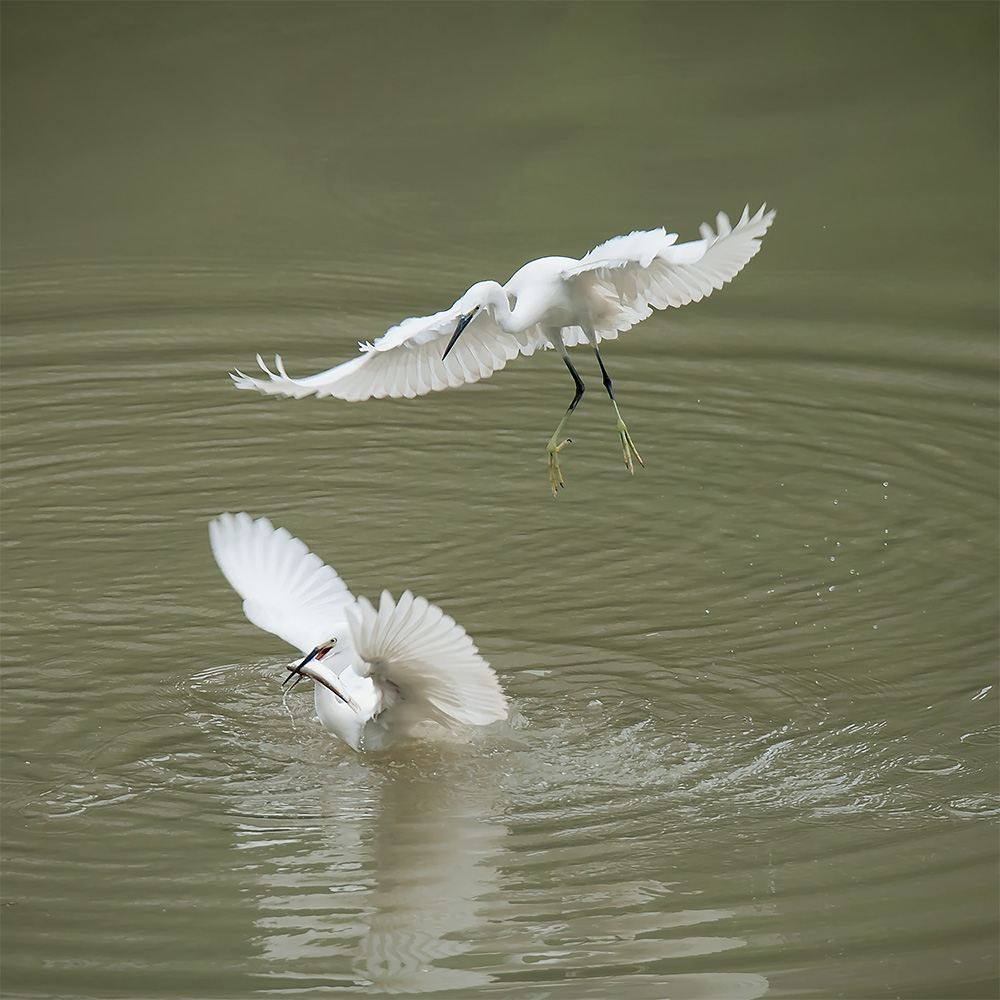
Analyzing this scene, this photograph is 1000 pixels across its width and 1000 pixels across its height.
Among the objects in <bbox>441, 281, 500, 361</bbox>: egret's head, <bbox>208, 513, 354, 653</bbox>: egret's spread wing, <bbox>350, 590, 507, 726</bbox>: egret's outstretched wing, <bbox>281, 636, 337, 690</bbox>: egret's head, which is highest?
<bbox>441, 281, 500, 361</bbox>: egret's head

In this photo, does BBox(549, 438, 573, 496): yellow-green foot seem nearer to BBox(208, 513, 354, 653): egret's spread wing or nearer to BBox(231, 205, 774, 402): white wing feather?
BBox(231, 205, 774, 402): white wing feather

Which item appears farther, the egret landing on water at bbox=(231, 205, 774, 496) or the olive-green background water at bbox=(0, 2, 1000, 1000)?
the egret landing on water at bbox=(231, 205, 774, 496)

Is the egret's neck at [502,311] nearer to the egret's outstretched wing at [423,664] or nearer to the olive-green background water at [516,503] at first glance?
the egret's outstretched wing at [423,664]

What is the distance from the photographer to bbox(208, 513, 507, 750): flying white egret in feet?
14.1

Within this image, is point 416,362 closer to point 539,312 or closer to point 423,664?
point 539,312

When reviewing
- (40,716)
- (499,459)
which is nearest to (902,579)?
(499,459)

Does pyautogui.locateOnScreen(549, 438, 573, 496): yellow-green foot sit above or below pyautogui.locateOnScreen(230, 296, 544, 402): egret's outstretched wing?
below

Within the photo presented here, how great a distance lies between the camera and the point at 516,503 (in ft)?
21.4

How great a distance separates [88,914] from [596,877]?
3.89ft

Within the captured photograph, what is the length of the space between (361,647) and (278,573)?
2.64ft

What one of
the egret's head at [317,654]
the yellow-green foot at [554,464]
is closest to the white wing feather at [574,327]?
the yellow-green foot at [554,464]

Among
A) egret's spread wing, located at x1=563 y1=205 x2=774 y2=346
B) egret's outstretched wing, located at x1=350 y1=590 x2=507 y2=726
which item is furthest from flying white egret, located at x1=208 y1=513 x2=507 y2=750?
egret's spread wing, located at x1=563 y1=205 x2=774 y2=346

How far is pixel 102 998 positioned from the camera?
11.9ft

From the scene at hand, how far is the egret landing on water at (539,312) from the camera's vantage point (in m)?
4.68
